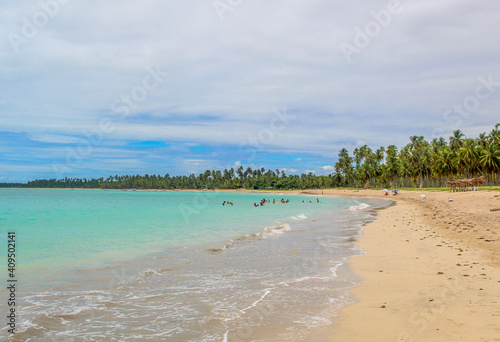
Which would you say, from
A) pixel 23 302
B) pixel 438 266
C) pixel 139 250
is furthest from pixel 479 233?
pixel 23 302

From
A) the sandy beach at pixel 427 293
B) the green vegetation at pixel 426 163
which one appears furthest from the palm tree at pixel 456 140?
the sandy beach at pixel 427 293

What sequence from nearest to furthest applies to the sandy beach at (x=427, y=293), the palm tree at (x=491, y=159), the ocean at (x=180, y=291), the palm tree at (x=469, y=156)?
the sandy beach at (x=427, y=293) < the ocean at (x=180, y=291) < the palm tree at (x=491, y=159) < the palm tree at (x=469, y=156)

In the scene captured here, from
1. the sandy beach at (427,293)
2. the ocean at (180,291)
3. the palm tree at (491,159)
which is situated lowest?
the ocean at (180,291)

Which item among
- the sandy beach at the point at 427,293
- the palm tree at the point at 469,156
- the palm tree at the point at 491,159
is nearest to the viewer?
the sandy beach at the point at 427,293

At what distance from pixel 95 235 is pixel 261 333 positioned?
18.9 metres

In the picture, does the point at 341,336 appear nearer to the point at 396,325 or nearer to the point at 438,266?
the point at 396,325

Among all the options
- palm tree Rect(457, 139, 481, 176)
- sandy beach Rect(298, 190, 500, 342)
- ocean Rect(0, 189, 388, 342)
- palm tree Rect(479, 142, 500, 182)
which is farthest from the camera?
palm tree Rect(457, 139, 481, 176)

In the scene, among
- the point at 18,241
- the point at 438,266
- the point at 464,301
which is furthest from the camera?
the point at 18,241

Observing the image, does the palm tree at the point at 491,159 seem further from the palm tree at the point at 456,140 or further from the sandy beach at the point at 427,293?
the sandy beach at the point at 427,293

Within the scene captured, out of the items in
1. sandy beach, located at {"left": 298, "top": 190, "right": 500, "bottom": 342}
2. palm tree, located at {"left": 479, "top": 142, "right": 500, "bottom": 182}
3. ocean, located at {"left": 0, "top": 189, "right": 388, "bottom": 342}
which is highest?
palm tree, located at {"left": 479, "top": 142, "right": 500, "bottom": 182}

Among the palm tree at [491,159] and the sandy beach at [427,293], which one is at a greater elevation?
the palm tree at [491,159]

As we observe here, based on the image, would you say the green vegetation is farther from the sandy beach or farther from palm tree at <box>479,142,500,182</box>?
the sandy beach

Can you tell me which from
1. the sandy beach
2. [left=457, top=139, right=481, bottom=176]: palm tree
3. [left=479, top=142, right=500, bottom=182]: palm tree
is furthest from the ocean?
[left=457, top=139, right=481, bottom=176]: palm tree

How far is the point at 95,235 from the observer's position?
858 inches
